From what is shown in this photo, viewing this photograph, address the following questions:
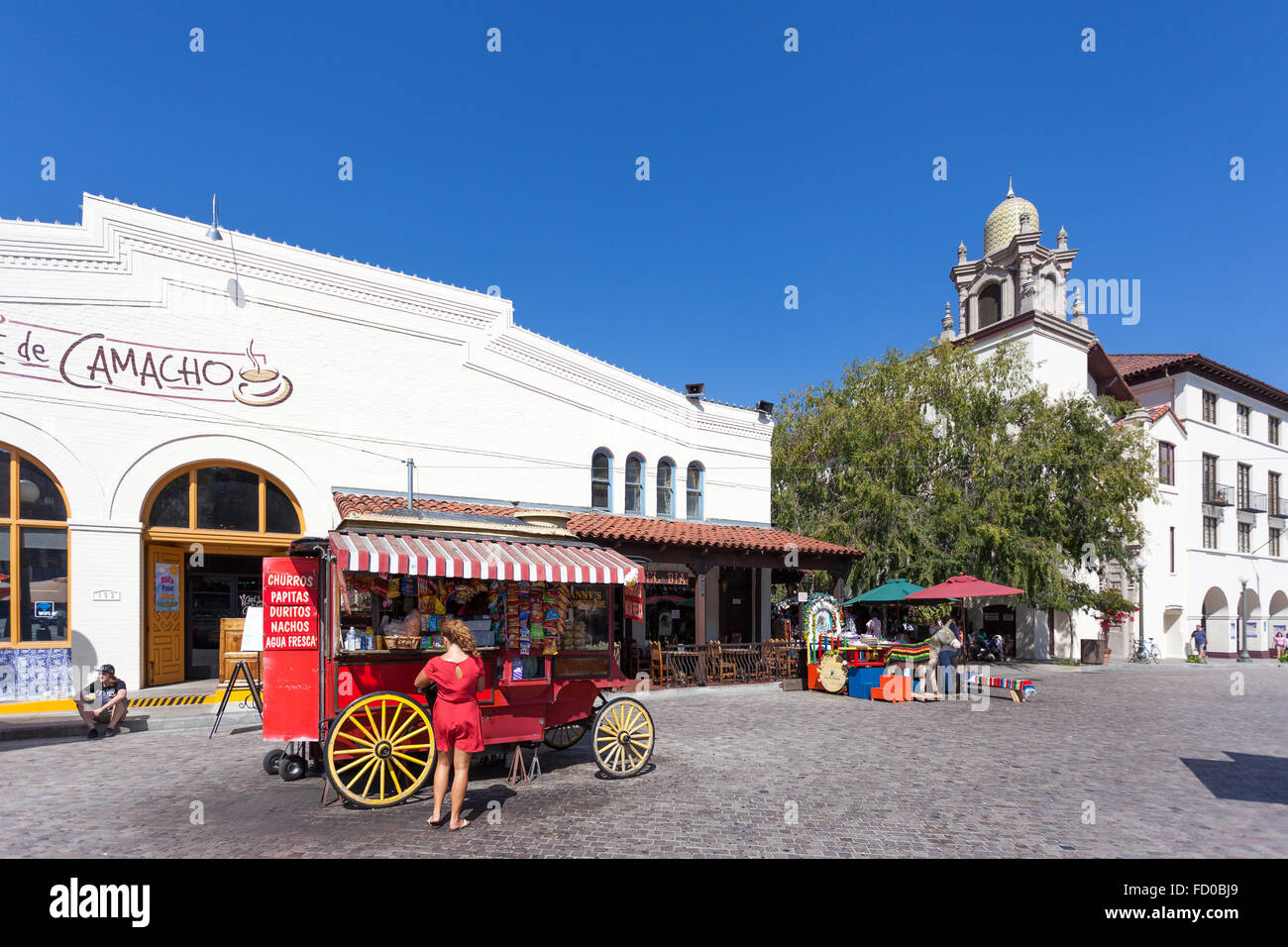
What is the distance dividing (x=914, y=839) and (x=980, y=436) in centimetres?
2024

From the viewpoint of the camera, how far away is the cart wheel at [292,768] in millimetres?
8281

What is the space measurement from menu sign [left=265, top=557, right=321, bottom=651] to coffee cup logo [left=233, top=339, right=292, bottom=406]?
7547mm

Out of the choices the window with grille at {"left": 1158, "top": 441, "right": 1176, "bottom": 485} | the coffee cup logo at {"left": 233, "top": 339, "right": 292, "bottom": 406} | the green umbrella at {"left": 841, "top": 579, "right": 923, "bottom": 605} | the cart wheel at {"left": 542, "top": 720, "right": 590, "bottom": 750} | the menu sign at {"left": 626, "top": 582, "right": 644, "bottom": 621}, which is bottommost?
the cart wheel at {"left": 542, "top": 720, "right": 590, "bottom": 750}

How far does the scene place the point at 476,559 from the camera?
8.12 m

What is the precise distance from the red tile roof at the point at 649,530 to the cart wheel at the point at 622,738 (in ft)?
17.9

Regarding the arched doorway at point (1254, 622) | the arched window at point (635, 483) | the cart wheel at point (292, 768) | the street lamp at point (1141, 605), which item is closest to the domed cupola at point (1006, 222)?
the street lamp at point (1141, 605)

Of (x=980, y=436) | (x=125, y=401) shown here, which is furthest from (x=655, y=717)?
(x=980, y=436)

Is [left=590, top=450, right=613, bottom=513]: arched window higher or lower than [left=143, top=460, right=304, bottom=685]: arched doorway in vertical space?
higher

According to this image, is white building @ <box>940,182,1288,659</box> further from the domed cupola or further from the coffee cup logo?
the coffee cup logo

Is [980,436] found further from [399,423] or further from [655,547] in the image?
[399,423]

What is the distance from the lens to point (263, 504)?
48.5 feet

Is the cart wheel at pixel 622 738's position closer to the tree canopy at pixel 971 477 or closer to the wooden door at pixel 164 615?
the wooden door at pixel 164 615

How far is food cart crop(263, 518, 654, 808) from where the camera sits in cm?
747

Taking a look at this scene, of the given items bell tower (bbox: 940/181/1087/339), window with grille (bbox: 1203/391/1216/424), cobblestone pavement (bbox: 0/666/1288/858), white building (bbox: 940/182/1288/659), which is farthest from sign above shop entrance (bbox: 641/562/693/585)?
window with grille (bbox: 1203/391/1216/424)
